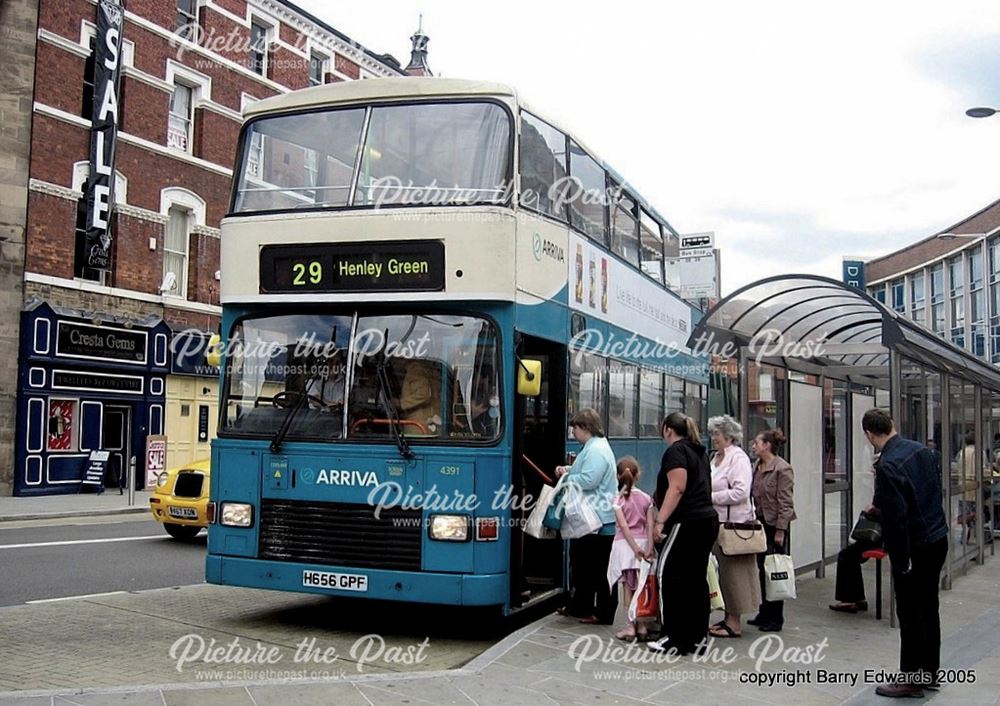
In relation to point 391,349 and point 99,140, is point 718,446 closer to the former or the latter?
point 391,349

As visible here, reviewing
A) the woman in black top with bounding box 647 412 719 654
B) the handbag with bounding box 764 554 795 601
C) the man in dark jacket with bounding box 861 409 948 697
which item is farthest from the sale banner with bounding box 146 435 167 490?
the man in dark jacket with bounding box 861 409 948 697

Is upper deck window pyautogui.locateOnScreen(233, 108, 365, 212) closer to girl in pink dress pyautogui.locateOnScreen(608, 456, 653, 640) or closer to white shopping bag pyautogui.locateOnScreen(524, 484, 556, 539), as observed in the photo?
white shopping bag pyautogui.locateOnScreen(524, 484, 556, 539)

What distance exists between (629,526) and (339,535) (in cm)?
238

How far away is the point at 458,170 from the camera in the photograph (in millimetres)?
8688

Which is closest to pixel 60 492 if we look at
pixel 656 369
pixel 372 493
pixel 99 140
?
pixel 99 140

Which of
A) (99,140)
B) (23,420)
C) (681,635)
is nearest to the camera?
(681,635)

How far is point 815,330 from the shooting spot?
12266 mm

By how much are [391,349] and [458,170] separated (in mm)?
1615

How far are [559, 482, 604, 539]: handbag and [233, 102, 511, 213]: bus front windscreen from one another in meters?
2.52

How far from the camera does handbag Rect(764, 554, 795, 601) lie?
875cm

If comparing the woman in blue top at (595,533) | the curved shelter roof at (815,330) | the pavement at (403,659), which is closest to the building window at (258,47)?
the curved shelter roof at (815,330)

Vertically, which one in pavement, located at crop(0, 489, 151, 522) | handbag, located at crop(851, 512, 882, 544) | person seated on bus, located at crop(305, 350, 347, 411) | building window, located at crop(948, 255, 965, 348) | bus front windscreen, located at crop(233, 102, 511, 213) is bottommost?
pavement, located at crop(0, 489, 151, 522)

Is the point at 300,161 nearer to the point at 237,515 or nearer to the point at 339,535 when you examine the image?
the point at 237,515

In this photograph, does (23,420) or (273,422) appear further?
(23,420)
